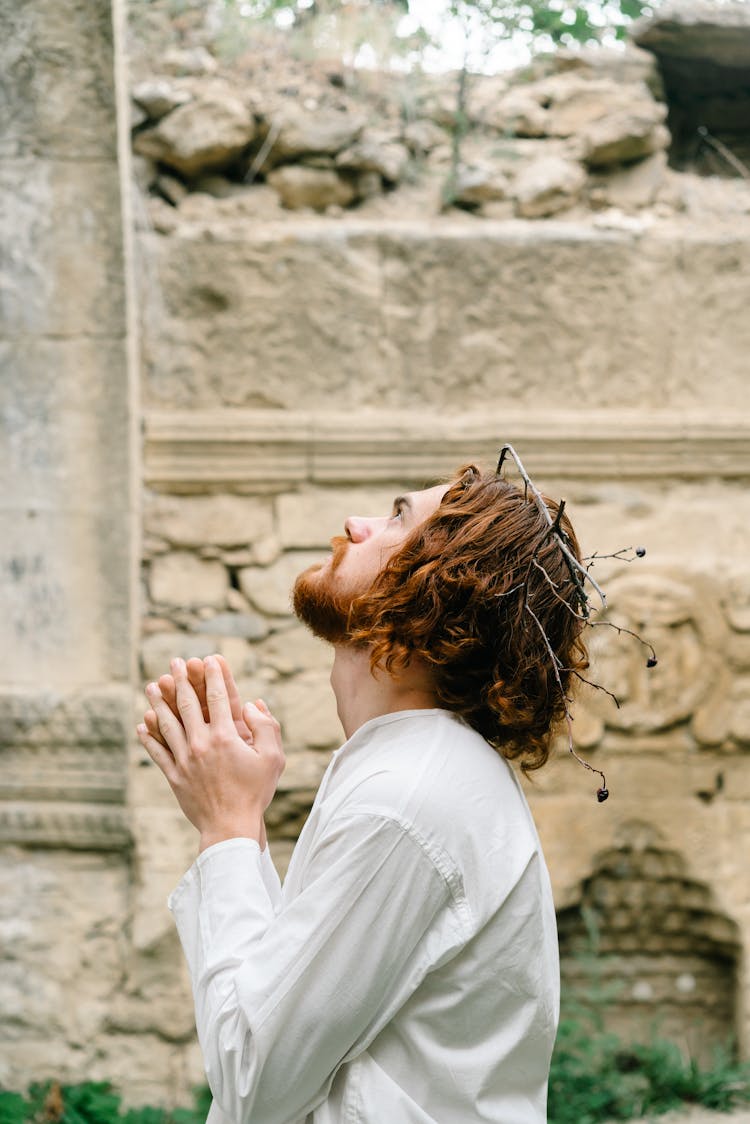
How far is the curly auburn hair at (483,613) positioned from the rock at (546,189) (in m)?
2.77

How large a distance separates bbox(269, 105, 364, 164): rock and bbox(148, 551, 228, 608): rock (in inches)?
57.7

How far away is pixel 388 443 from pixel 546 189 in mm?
1068

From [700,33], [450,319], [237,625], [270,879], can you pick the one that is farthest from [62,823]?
[700,33]

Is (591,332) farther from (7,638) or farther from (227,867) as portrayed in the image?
(227,867)

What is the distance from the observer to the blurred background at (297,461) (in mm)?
3715

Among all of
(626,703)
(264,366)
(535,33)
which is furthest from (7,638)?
(535,33)

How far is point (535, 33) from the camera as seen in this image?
15.3 ft

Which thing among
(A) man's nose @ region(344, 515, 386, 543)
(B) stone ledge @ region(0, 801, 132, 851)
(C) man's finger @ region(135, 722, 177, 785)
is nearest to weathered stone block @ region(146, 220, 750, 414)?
(B) stone ledge @ region(0, 801, 132, 851)

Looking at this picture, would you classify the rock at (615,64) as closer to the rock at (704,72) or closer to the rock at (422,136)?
the rock at (704,72)

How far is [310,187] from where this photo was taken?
4.13 meters

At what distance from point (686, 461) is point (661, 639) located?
0.60 m

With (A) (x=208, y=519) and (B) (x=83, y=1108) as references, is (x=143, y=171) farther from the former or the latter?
(B) (x=83, y=1108)

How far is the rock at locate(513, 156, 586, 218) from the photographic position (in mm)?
4125

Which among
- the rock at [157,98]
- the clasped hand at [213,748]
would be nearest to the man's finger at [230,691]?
the clasped hand at [213,748]
